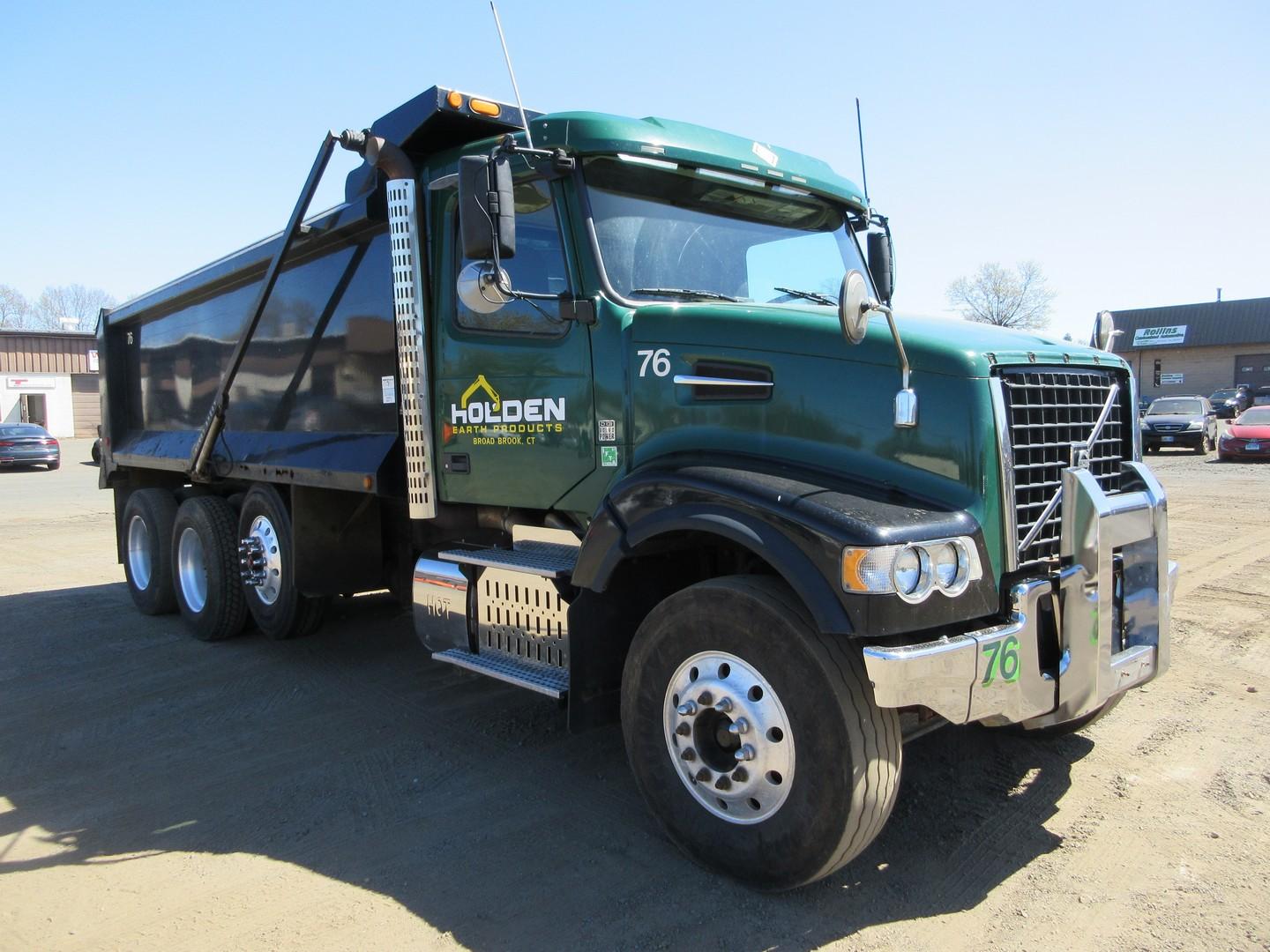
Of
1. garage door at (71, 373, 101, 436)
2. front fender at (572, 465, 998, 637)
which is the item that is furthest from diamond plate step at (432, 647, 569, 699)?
garage door at (71, 373, 101, 436)

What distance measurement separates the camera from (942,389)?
319cm

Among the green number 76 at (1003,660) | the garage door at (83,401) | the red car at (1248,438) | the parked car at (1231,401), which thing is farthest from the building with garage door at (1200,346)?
the garage door at (83,401)

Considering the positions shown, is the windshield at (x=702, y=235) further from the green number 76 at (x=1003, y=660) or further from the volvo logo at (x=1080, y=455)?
the green number 76 at (x=1003, y=660)

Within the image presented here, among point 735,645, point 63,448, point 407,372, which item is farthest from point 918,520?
point 63,448

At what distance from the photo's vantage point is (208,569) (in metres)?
7.06

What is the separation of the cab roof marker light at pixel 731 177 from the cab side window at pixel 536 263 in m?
0.72

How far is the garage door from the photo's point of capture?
41969 millimetres

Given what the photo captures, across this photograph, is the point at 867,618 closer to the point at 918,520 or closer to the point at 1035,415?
the point at 918,520

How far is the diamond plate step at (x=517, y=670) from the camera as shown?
4047 millimetres

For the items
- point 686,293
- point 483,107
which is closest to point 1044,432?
point 686,293

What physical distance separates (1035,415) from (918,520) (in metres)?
0.78

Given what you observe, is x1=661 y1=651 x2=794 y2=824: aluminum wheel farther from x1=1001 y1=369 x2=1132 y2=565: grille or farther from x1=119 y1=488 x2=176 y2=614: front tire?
x1=119 y1=488 x2=176 y2=614: front tire

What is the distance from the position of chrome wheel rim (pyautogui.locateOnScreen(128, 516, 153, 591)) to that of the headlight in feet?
23.4

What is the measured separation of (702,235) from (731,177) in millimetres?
339
